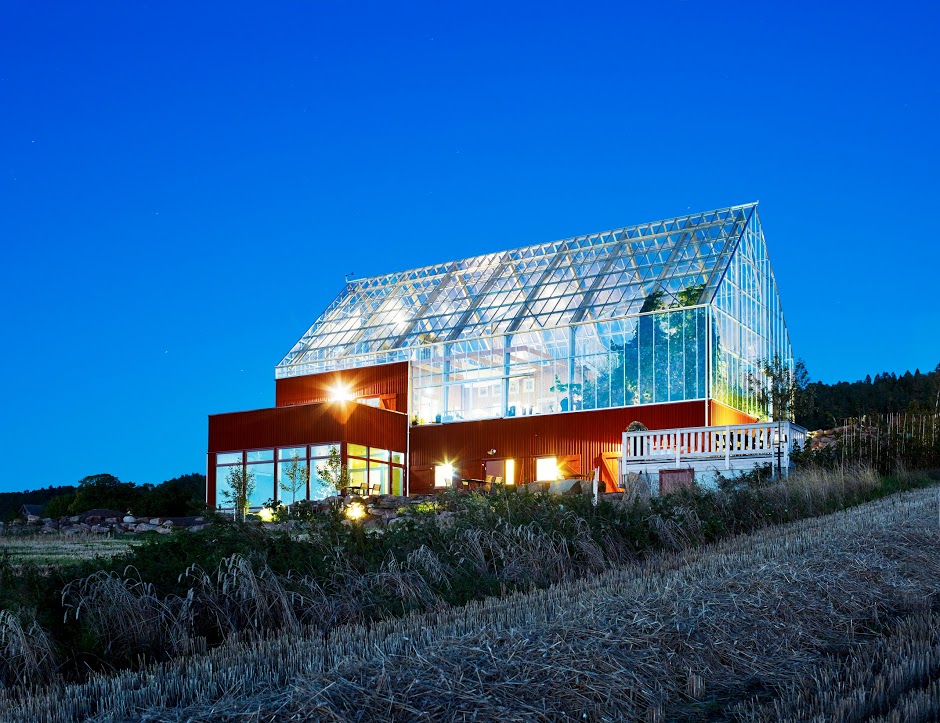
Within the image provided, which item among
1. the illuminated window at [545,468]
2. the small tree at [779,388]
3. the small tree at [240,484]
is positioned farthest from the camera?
the small tree at [779,388]

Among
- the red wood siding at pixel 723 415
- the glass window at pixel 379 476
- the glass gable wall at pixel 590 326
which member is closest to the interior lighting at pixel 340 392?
the glass gable wall at pixel 590 326

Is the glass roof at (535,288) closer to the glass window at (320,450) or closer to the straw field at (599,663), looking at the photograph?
the glass window at (320,450)

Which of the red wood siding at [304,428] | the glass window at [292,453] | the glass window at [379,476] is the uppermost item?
the red wood siding at [304,428]

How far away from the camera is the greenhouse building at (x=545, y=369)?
106ft

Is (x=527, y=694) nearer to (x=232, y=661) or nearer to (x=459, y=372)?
(x=232, y=661)

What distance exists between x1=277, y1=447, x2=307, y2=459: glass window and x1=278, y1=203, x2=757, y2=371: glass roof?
18.1ft

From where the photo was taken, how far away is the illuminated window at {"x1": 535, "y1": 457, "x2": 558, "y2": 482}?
110 ft

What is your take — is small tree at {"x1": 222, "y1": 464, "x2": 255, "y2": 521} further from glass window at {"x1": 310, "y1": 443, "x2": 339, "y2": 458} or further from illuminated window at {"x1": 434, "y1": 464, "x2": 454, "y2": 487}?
illuminated window at {"x1": 434, "y1": 464, "x2": 454, "y2": 487}

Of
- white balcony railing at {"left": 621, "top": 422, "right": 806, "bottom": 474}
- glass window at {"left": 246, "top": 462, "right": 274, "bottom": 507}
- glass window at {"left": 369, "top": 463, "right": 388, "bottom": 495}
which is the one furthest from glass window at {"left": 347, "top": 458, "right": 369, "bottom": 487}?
white balcony railing at {"left": 621, "top": 422, "right": 806, "bottom": 474}

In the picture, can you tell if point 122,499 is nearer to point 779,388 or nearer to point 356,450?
point 356,450

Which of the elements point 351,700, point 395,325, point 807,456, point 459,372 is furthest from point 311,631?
point 395,325

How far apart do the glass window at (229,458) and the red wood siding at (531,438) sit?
6090 mm

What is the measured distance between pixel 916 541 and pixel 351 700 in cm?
802

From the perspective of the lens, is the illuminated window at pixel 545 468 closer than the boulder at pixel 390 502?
No
